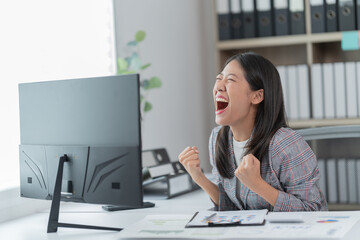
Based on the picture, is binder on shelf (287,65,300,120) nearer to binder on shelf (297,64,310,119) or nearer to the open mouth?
binder on shelf (297,64,310,119)

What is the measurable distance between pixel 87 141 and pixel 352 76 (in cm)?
150

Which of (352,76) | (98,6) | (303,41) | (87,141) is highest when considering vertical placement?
(98,6)

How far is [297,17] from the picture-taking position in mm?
2559

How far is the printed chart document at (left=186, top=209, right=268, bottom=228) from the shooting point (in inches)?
49.1

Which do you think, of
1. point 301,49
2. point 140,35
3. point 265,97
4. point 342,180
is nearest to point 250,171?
point 265,97

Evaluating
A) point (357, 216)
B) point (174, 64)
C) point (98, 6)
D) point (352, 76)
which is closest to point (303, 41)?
point (352, 76)

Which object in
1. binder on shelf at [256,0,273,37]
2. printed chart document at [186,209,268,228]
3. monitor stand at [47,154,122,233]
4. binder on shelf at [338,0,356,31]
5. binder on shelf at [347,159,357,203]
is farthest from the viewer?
binder on shelf at [256,0,273,37]

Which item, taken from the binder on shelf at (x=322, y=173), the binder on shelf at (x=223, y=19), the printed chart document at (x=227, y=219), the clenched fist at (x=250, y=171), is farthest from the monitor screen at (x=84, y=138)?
the binder on shelf at (x=223, y=19)

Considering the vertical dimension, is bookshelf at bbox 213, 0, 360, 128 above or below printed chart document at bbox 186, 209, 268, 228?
above

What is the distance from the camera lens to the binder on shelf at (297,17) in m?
2.54

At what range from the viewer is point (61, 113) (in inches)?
56.0

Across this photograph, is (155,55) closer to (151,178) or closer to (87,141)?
(151,178)

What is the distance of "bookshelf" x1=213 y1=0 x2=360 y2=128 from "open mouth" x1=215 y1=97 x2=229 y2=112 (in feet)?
3.50

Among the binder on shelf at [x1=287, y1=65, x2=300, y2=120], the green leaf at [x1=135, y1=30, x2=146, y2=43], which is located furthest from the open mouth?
the binder on shelf at [x1=287, y1=65, x2=300, y2=120]
